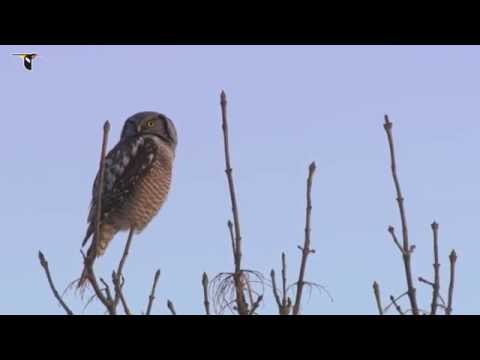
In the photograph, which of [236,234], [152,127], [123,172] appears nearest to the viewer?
[236,234]

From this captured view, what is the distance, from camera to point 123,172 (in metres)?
7.59

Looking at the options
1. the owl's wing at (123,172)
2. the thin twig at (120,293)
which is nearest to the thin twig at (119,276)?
the thin twig at (120,293)

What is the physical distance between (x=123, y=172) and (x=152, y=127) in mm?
872

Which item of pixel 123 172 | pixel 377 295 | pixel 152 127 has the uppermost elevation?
pixel 152 127

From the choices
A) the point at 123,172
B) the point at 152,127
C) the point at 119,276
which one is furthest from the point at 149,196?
the point at 119,276

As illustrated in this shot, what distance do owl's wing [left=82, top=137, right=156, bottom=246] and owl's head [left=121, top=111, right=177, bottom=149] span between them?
18.1 inches

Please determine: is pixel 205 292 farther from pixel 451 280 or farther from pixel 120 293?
pixel 451 280

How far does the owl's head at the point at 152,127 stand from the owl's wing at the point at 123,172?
0.46 metres

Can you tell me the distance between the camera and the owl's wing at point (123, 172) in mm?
7516
